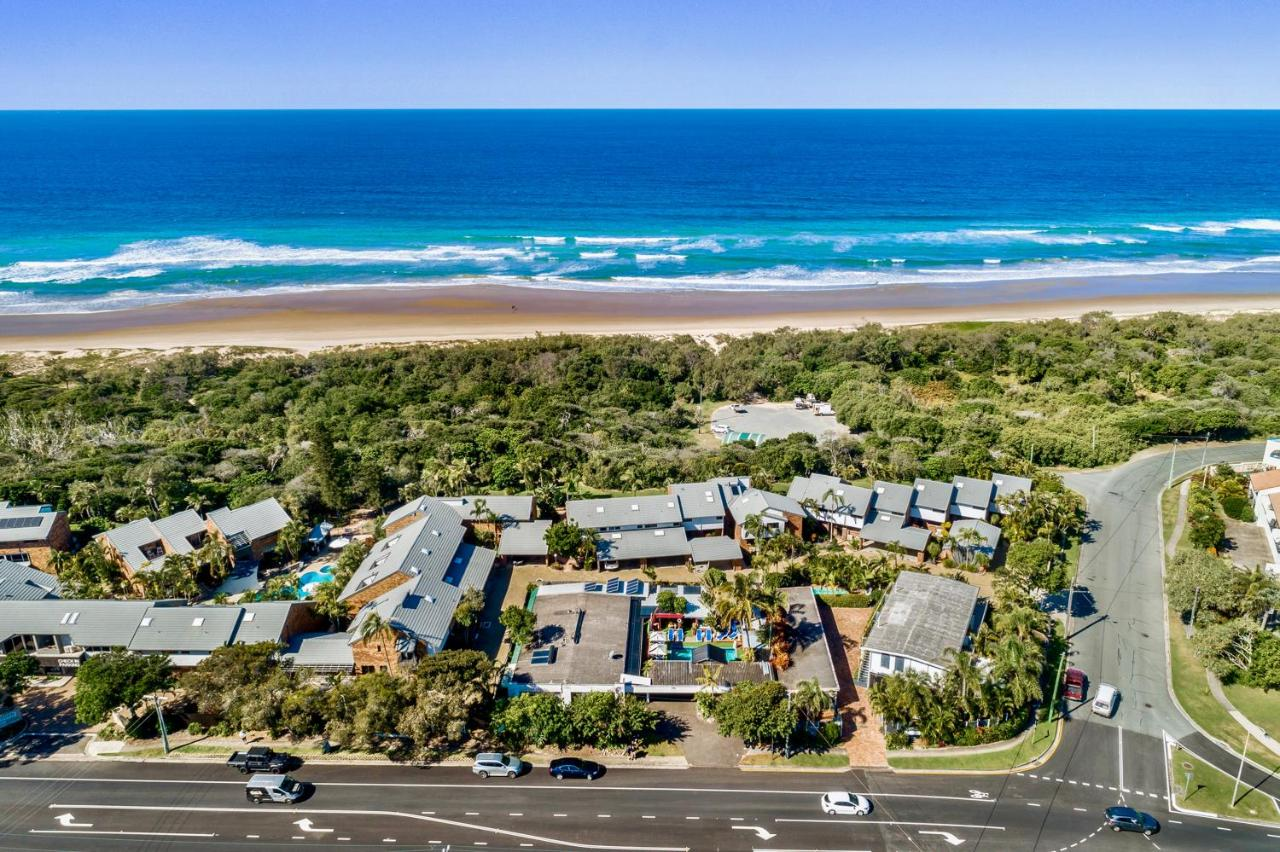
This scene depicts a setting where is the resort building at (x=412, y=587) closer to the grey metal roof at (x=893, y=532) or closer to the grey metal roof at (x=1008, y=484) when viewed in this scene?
the grey metal roof at (x=893, y=532)

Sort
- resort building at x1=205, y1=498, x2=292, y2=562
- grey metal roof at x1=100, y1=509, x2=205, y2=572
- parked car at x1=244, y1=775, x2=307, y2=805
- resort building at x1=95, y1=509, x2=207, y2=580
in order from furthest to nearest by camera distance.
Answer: resort building at x1=205, y1=498, x2=292, y2=562 → grey metal roof at x1=100, y1=509, x2=205, y2=572 → resort building at x1=95, y1=509, x2=207, y2=580 → parked car at x1=244, y1=775, x2=307, y2=805

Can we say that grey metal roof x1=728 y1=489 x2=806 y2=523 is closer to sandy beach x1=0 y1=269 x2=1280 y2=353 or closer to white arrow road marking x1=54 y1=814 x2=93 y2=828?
white arrow road marking x1=54 y1=814 x2=93 y2=828

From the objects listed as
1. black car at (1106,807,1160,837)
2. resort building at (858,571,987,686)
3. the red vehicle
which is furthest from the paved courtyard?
black car at (1106,807,1160,837)

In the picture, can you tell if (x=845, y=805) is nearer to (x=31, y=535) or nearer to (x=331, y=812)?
(x=331, y=812)

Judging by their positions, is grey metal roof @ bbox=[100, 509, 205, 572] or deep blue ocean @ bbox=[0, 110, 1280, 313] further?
deep blue ocean @ bbox=[0, 110, 1280, 313]

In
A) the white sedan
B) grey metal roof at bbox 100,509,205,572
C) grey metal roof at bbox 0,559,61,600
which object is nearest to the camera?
the white sedan

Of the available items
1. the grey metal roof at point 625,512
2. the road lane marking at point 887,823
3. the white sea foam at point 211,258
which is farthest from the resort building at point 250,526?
the white sea foam at point 211,258

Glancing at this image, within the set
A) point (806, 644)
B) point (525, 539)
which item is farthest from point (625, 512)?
point (806, 644)
